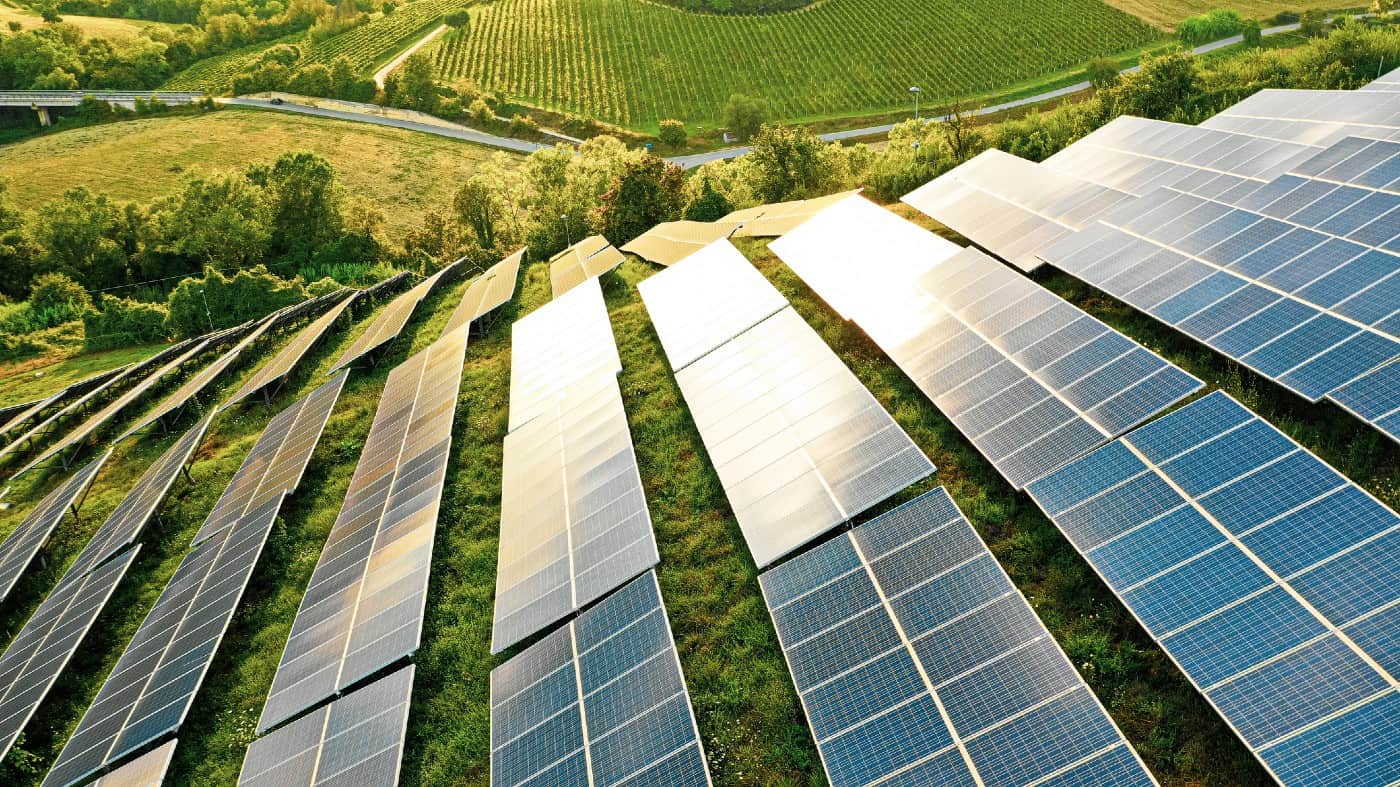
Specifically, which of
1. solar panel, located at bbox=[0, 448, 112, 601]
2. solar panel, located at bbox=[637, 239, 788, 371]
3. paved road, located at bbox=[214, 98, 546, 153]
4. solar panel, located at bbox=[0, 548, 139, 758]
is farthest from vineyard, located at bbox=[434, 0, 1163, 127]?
solar panel, located at bbox=[0, 548, 139, 758]

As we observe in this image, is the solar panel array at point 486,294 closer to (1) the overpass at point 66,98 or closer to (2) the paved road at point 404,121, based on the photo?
(2) the paved road at point 404,121

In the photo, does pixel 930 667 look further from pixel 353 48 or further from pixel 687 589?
pixel 353 48

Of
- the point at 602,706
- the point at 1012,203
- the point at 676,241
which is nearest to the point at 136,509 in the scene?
the point at 602,706

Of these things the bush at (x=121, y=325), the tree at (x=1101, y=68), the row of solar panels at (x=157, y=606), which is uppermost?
the row of solar panels at (x=157, y=606)

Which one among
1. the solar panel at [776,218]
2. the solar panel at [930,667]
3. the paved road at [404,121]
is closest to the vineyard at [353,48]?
the paved road at [404,121]

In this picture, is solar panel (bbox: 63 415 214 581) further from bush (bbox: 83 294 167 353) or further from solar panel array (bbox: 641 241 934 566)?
bush (bbox: 83 294 167 353)

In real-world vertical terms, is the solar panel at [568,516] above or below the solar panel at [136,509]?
above

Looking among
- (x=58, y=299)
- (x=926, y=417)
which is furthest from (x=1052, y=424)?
(x=58, y=299)
